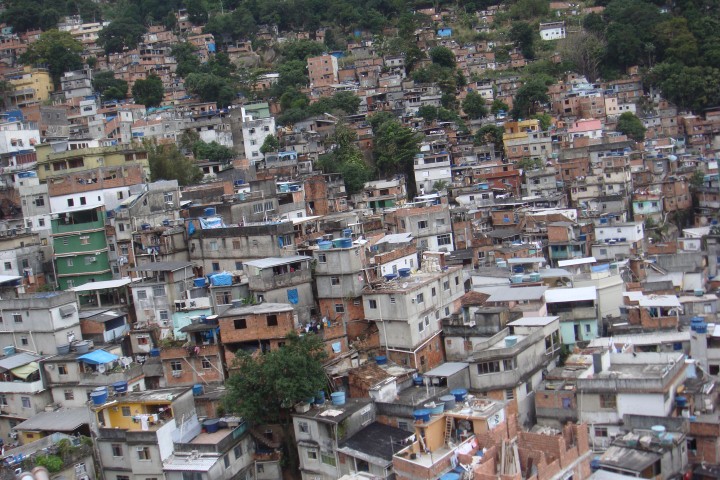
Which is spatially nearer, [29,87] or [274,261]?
[274,261]

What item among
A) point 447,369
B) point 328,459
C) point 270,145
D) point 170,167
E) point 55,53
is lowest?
point 328,459

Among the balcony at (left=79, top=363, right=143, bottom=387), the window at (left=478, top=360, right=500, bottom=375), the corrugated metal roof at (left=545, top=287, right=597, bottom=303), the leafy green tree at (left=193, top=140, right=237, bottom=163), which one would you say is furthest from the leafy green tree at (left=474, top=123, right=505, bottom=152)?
the balcony at (left=79, top=363, right=143, bottom=387)

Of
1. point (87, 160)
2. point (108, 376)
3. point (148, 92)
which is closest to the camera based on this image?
point (108, 376)

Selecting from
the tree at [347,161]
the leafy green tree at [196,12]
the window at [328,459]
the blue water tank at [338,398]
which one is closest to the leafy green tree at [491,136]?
the tree at [347,161]

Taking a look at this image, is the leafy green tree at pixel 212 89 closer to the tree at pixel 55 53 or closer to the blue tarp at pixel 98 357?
the tree at pixel 55 53

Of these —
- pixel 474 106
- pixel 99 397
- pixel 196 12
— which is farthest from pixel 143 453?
pixel 196 12

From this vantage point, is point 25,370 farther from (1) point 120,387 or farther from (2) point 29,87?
(2) point 29,87

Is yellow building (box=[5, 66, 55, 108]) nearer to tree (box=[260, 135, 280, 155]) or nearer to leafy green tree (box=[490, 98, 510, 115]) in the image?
tree (box=[260, 135, 280, 155])
